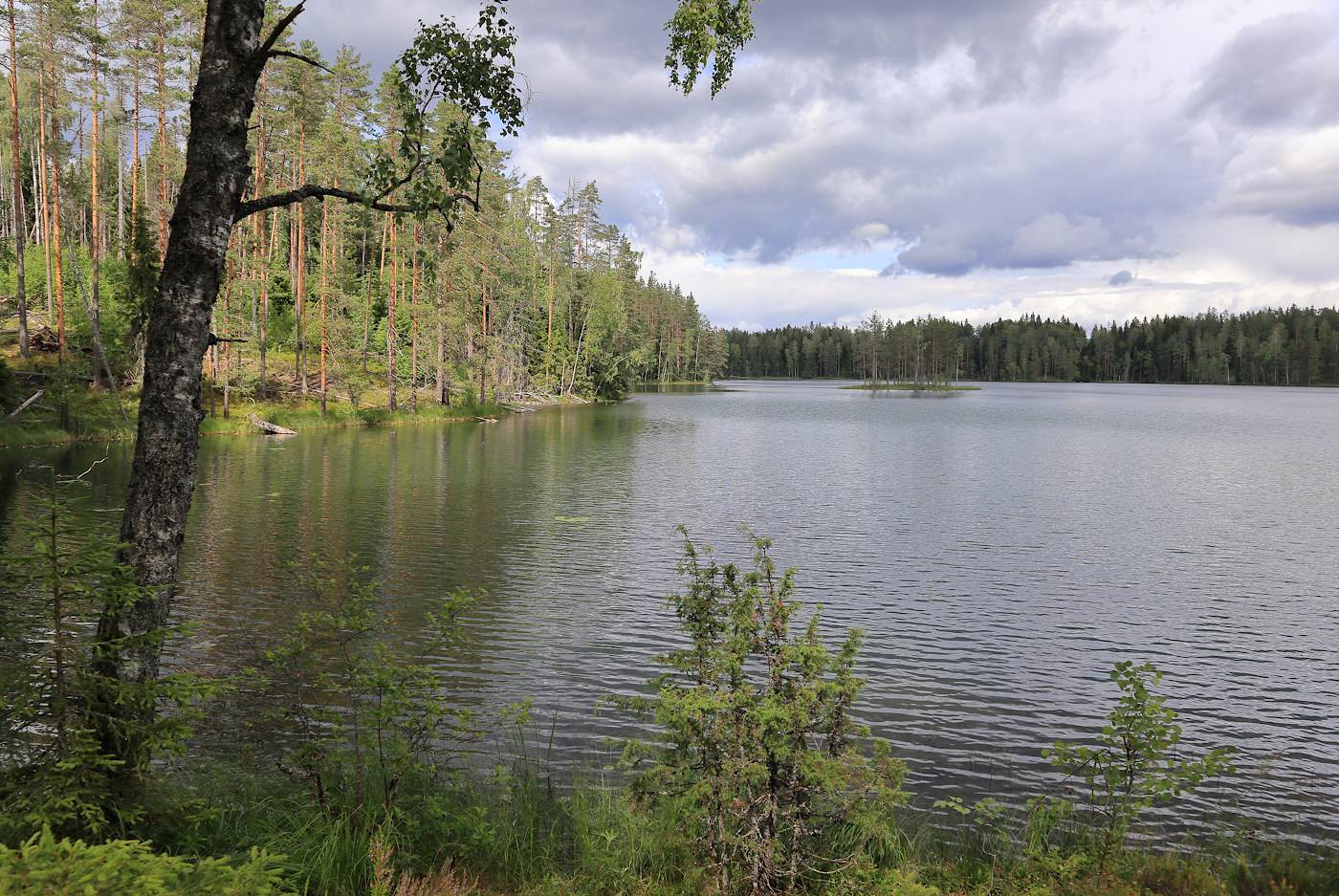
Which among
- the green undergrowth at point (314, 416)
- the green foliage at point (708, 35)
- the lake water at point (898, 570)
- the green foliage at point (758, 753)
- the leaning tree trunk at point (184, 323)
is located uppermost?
the green foliage at point (708, 35)

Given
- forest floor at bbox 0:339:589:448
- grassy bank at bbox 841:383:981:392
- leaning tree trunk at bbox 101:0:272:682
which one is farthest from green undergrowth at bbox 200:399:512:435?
grassy bank at bbox 841:383:981:392

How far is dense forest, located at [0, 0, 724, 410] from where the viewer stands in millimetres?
38125

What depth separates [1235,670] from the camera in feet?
39.9

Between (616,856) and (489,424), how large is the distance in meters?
47.8

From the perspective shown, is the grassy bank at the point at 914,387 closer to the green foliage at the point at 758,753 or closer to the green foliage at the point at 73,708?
the green foliage at the point at 758,753

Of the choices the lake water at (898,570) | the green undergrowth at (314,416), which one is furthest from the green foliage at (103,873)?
the green undergrowth at (314,416)

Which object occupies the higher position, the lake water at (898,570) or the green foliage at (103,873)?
the green foliage at (103,873)

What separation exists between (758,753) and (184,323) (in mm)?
5114

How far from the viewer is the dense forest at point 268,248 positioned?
3812 centimetres

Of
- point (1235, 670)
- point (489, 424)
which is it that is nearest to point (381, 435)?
point (489, 424)

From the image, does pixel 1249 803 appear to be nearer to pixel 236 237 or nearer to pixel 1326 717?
pixel 1326 717

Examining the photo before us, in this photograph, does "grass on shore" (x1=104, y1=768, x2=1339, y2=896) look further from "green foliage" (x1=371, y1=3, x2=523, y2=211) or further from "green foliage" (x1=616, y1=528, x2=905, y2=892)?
"green foliage" (x1=371, y1=3, x2=523, y2=211)

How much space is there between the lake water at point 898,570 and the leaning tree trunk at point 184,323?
5056mm

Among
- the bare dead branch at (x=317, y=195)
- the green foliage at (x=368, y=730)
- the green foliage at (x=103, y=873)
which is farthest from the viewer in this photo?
the green foliage at (x=368, y=730)
